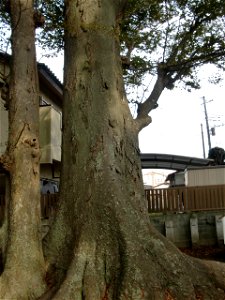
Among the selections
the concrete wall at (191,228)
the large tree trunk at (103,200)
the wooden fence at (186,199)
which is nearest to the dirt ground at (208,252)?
the concrete wall at (191,228)

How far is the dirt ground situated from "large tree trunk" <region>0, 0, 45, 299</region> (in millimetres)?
6854

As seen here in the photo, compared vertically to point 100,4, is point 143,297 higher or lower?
lower

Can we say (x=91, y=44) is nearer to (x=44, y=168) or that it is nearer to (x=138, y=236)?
(x=138, y=236)

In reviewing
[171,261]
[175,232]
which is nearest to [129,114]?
[171,261]

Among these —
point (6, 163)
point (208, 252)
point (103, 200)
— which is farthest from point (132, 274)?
point (208, 252)

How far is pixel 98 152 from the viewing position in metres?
5.97

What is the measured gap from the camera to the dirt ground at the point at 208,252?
11.4m

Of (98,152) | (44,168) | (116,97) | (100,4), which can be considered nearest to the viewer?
(98,152)

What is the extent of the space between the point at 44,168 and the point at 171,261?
39.6ft

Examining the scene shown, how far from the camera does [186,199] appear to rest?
16.2 m

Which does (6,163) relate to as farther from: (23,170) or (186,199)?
(186,199)

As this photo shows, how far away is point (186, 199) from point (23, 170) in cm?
1138

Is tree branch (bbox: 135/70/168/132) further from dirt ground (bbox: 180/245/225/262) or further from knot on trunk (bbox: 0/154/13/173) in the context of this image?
dirt ground (bbox: 180/245/225/262)

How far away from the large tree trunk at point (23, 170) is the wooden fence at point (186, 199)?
10719 millimetres
